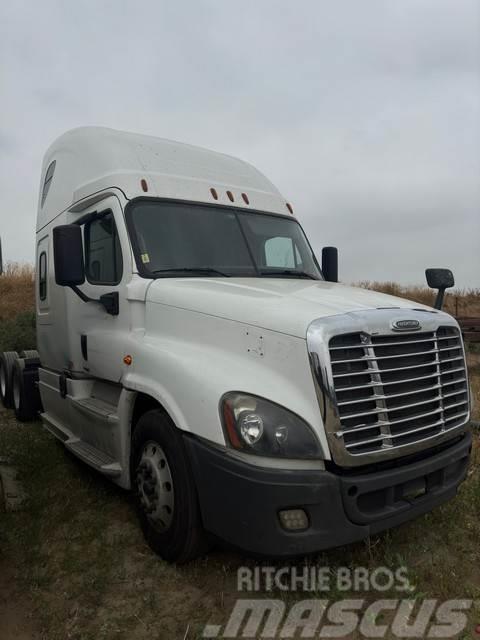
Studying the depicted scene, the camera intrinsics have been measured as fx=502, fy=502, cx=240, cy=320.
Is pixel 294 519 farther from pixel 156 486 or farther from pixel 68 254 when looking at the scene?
pixel 68 254

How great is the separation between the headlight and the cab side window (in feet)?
6.13

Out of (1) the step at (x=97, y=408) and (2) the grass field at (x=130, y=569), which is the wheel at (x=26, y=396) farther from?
(2) the grass field at (x=130, y=569)

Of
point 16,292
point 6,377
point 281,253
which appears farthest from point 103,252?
point 16,292

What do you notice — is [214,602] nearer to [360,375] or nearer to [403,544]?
[403,544]

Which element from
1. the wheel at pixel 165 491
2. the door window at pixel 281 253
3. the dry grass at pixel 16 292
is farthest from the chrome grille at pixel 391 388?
the dry grass at pixel 16 292

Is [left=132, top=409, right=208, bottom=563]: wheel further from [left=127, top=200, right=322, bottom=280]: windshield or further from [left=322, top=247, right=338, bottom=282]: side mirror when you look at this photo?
[left=322, top=247, right=338, bottom=282]: side mirror

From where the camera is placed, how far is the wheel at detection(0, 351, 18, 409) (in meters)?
8.37

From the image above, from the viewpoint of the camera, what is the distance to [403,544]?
3.57 meters

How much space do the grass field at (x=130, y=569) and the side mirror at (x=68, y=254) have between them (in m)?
2.02

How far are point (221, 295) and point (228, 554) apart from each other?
5.95ft

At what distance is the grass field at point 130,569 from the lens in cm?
298

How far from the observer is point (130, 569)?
11.3 ft

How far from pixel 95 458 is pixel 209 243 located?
→ 2.10m

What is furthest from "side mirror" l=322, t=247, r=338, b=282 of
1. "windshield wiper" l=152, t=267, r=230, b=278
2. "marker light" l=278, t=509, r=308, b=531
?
"marker light" l=278, t=509, r=308, b=531
